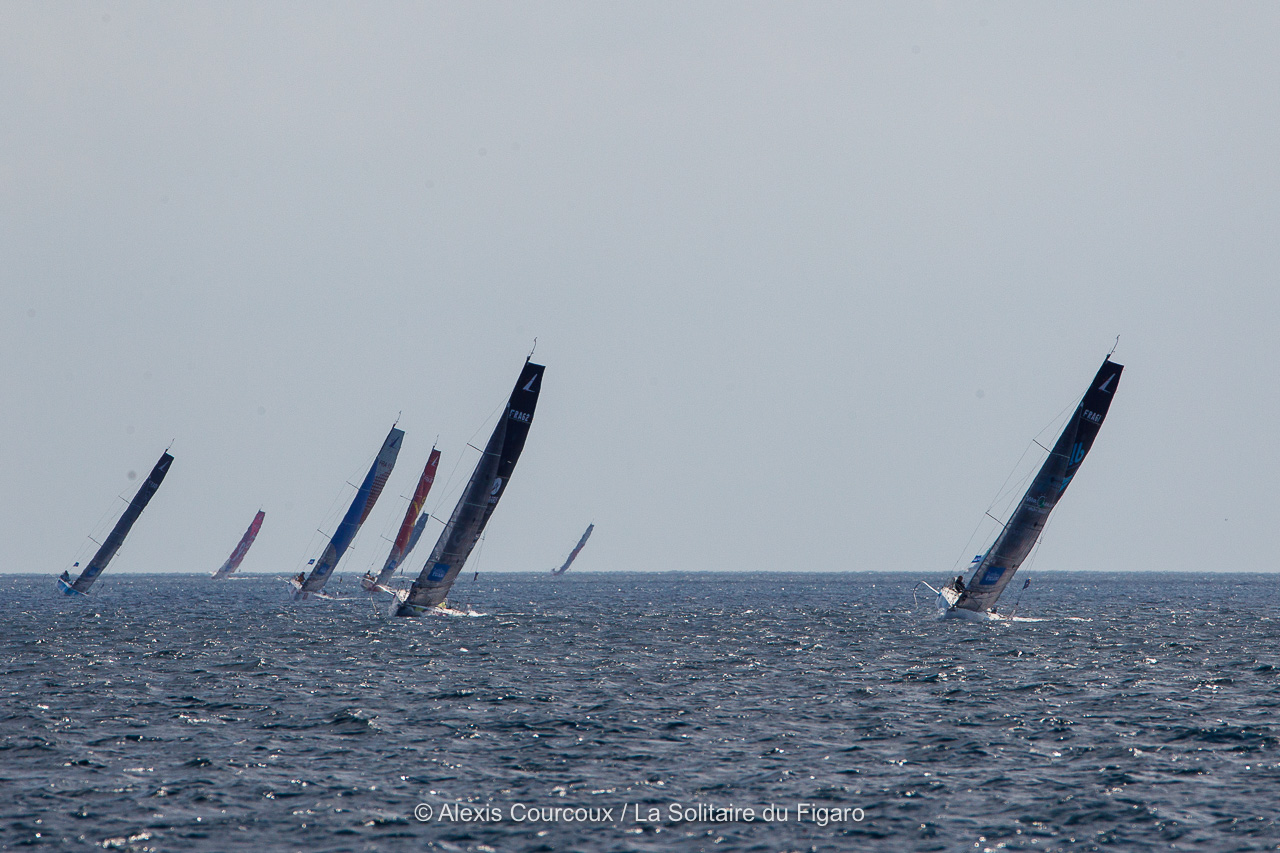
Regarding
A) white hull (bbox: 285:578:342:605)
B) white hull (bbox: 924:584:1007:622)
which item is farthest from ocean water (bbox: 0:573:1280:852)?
white hull (bbox: 285:578:342:605)

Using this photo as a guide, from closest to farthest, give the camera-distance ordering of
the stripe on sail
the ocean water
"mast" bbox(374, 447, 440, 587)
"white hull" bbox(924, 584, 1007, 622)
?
1. the ocean water
2. "white hull" bbox(924, 584, 1007, 622)
3. "mast" bbox(374, 447, 440, 587)
4. the stripe on sail

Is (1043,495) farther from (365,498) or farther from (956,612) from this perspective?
(365,498)

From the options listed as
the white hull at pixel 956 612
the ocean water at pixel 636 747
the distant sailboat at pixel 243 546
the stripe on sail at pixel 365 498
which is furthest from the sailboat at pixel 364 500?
the distant sailboat at pixel 243 546

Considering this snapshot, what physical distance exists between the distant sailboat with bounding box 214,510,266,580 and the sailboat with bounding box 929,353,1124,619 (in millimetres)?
106495

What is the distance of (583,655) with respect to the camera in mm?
44000

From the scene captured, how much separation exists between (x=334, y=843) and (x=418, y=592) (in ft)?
129

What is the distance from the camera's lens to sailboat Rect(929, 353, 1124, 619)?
54.7 meters

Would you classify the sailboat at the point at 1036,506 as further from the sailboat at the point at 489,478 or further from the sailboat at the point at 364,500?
the sailboat at the point at 364,500

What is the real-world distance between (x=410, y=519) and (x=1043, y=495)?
36.8 metres

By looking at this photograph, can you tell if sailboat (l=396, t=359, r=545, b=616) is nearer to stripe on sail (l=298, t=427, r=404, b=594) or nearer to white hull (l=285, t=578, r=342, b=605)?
stripe on sail (l=298, t=427, r=404, b=594)

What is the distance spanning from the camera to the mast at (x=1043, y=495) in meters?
54.7

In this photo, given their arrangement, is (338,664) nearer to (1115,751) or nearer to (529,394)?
(529,394)

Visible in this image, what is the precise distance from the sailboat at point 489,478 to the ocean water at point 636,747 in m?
6.80

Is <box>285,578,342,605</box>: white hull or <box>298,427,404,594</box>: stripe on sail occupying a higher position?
<box>298,427,404,594</box>: stripe on sail
